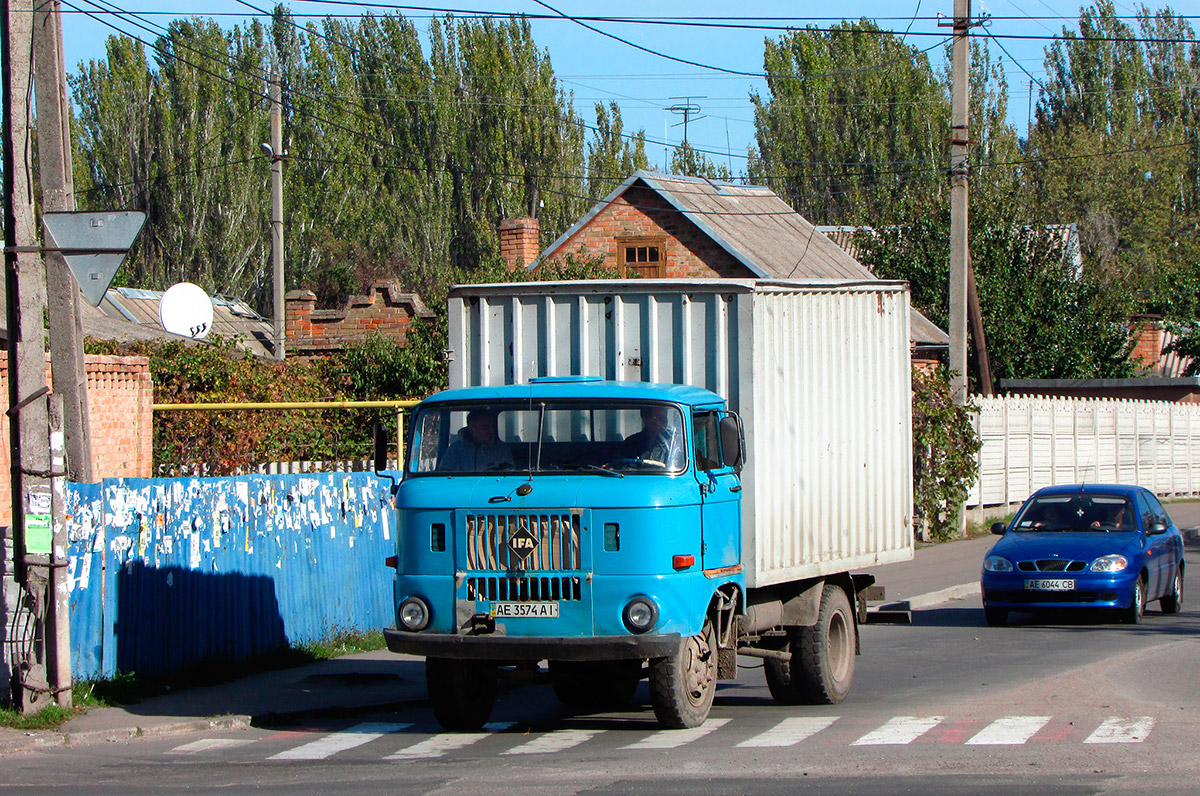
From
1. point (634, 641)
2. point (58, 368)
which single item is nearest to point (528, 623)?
point (634, 641)

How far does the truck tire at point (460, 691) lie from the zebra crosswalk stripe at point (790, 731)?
174cm

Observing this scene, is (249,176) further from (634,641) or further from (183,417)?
(634,641)

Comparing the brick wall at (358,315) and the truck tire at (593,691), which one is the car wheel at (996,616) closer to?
the truck tire at (593,691)

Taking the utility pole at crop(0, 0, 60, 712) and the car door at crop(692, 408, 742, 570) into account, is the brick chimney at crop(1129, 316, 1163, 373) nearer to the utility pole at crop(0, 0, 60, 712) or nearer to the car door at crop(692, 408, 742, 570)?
the car door at crop(692, 408, 742, 570)

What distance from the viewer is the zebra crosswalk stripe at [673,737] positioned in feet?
27.8

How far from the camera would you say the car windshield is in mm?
15641

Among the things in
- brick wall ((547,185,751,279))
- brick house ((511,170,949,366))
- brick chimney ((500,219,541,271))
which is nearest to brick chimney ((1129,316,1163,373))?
brick house ((511,170,949,366))

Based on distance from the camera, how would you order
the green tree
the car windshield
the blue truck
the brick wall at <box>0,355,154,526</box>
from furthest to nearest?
the green tree
the car windshield
the brick wall at <box>0,355,154,526</box>
the blue truck

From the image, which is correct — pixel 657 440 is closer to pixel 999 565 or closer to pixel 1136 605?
pixel 999 565

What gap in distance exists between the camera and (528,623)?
8.45 meters

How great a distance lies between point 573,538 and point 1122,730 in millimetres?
3635

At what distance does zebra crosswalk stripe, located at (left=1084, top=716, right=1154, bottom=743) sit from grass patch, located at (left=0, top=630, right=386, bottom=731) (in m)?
6.49

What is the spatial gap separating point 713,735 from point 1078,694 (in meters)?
3.05

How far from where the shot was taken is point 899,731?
8.87 meters
